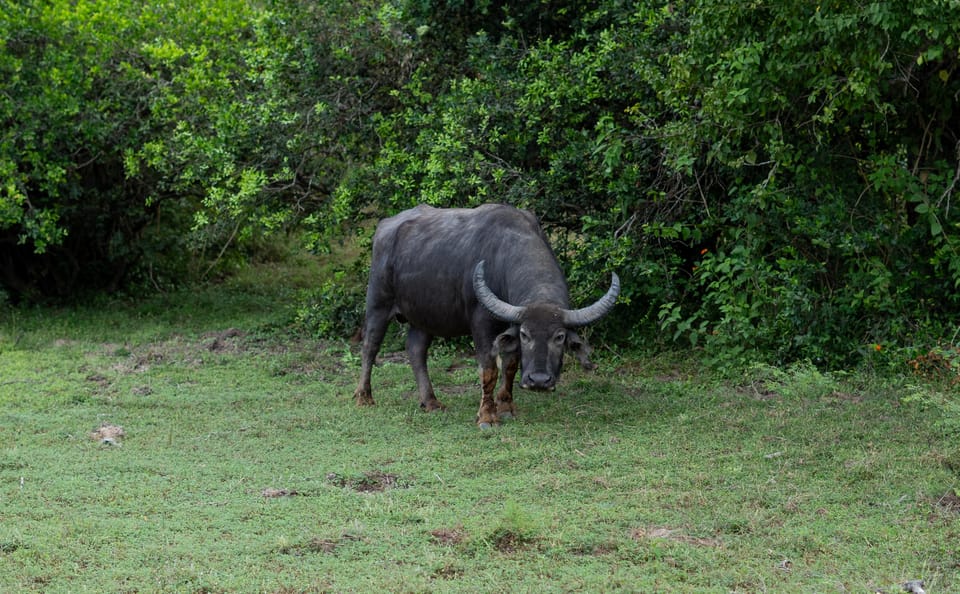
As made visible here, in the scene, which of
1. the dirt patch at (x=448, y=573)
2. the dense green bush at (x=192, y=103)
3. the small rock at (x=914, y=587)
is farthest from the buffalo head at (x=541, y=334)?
the dense green bush at (x=192, y=103)

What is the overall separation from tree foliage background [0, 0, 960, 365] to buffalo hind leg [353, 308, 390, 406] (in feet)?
5.42

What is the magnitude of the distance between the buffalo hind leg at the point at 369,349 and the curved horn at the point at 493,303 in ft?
4.74

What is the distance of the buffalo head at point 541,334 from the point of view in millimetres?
7391

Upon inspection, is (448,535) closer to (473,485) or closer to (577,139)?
(473,485)

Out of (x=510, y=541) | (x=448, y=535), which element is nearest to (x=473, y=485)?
(x=448, y=535)

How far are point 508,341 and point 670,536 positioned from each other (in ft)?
8.52

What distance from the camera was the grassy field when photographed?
5.01 meters

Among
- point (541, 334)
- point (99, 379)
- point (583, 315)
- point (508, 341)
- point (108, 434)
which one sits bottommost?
point (99, 379)

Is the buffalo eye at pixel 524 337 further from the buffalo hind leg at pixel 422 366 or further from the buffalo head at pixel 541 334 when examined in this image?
the buffalo hind leg at pixel 422 366

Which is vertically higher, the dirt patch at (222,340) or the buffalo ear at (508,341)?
the buffalo ear at (508,341)

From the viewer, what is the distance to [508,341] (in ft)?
25.4

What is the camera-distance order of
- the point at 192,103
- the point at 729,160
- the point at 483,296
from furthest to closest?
the point at 192,103 → the point at 729,160 → the point at 483,296

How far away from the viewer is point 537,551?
5.23 metres

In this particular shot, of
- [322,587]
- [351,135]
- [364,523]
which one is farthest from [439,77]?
[322,587]
